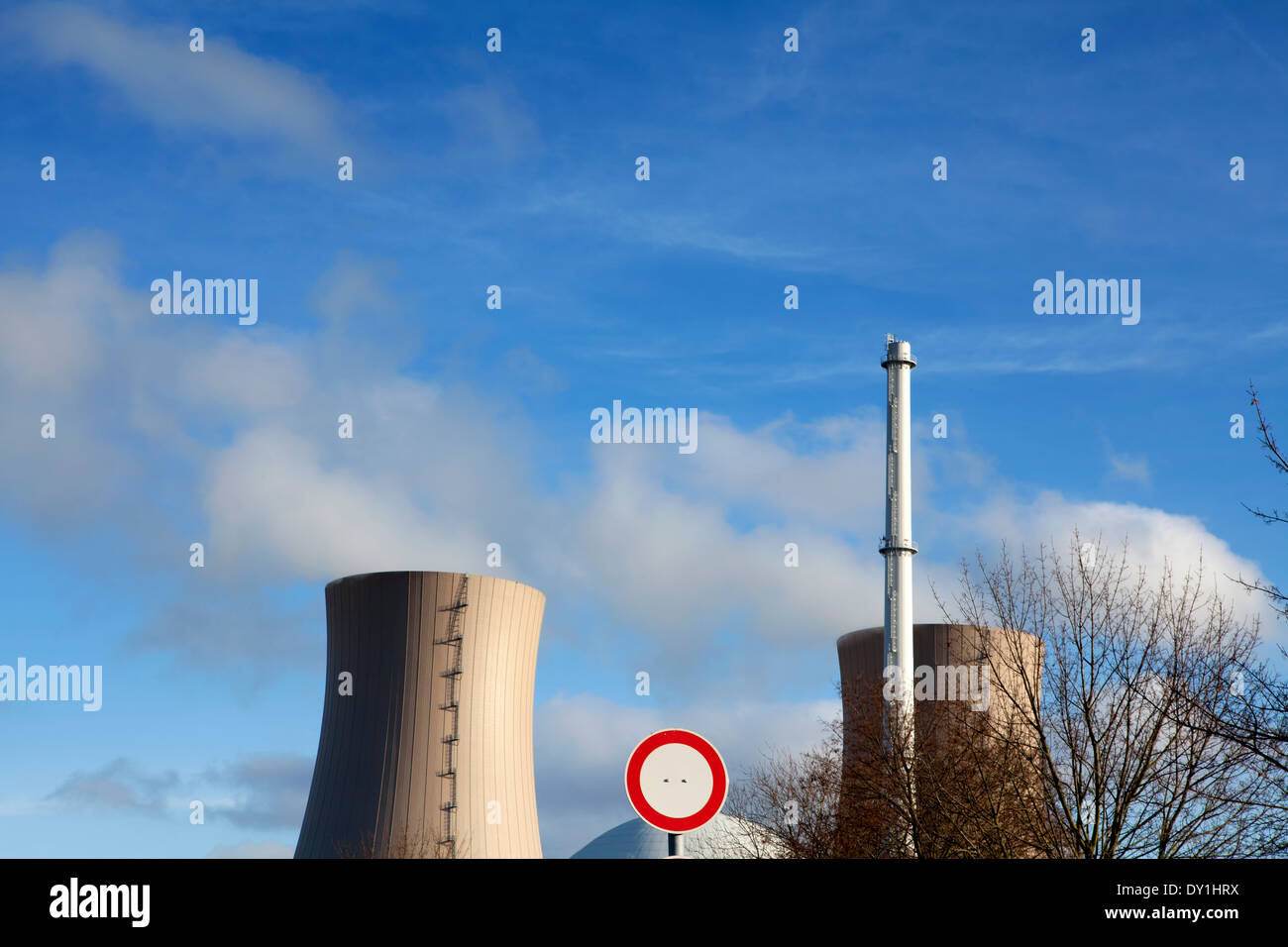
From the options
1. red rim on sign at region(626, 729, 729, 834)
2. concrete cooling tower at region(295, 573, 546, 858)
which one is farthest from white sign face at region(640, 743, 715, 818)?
concrete cooling tower at region(295, 573, 546, 858)

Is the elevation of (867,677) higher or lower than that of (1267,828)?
higher

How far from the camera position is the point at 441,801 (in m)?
25.9

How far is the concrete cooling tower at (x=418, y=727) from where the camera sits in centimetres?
2552

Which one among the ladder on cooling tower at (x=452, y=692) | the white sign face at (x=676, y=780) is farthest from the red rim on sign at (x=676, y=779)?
the ladder on cooling tower at (x=452, y=692)

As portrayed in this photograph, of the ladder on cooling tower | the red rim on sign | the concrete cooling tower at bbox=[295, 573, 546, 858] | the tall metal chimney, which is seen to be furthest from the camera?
the tall metal chimney

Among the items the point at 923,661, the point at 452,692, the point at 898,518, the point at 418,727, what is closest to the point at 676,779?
the point at 418,727

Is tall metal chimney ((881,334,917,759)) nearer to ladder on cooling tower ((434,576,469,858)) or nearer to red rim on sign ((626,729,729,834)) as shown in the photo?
ladder on cooling tower ((434,576,469,858))

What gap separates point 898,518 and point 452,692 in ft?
38.3

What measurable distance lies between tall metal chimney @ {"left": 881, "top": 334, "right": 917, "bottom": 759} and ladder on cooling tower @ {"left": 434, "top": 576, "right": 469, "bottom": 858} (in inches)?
379

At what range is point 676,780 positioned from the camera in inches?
236

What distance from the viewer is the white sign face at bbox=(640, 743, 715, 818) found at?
19.5 feet
